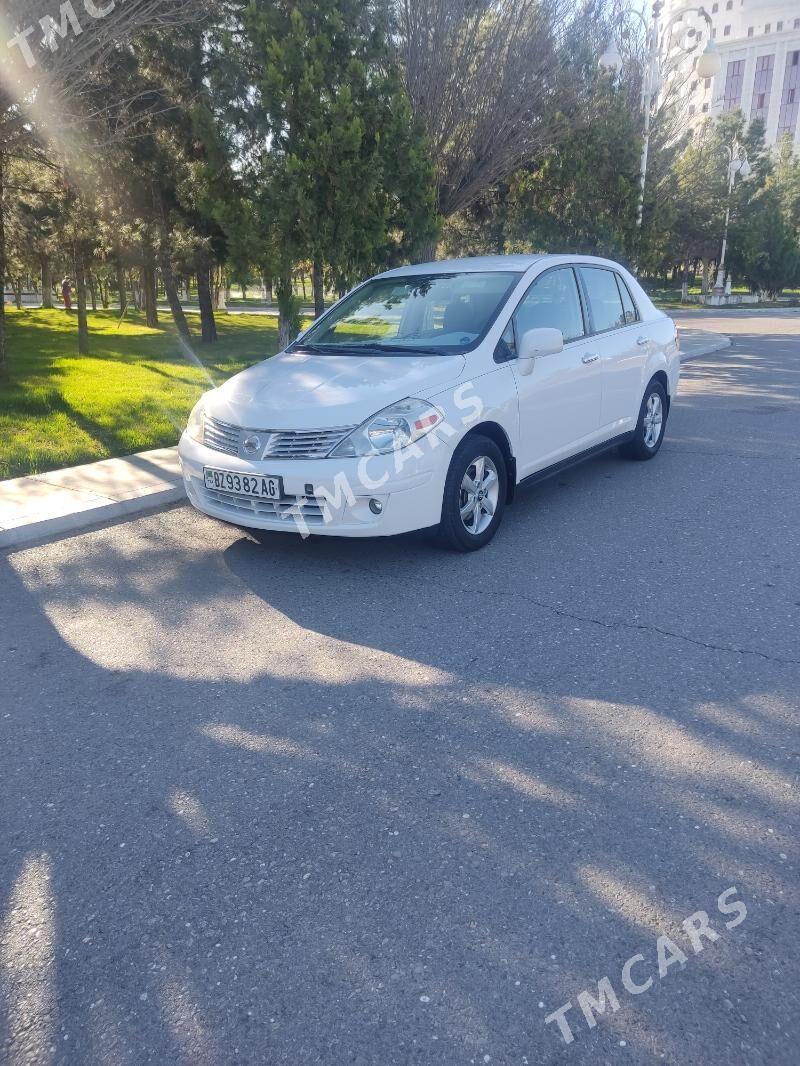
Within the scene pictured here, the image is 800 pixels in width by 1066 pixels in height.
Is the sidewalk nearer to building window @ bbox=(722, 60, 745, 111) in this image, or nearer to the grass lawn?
the grass lawn

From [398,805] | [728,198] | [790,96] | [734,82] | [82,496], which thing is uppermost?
[734,82]

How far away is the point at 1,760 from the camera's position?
3129 millimetres

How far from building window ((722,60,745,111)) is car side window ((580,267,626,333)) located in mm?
111759

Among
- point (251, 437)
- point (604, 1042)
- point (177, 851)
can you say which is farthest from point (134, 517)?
point (604, 1042)

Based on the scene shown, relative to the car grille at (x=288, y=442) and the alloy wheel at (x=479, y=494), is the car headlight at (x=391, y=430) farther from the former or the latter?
the alloy wheel at (x=479, y=494)

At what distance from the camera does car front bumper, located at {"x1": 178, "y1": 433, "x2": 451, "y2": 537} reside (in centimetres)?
455

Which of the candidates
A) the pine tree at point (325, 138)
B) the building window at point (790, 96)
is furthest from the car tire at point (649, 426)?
the building window at point (790, 96)

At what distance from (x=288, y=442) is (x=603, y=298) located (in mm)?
3182

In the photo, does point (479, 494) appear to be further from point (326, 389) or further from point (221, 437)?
point (221, 437)

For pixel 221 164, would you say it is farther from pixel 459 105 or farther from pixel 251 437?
pixel 251 437

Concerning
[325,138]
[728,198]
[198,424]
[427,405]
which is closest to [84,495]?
[198,424]

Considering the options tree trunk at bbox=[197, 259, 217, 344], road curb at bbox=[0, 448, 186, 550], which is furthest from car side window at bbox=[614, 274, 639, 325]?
tree trunk at bbox=[197, 259, 217, 344]

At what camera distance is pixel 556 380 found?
224 inches

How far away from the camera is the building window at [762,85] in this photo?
98.1m
